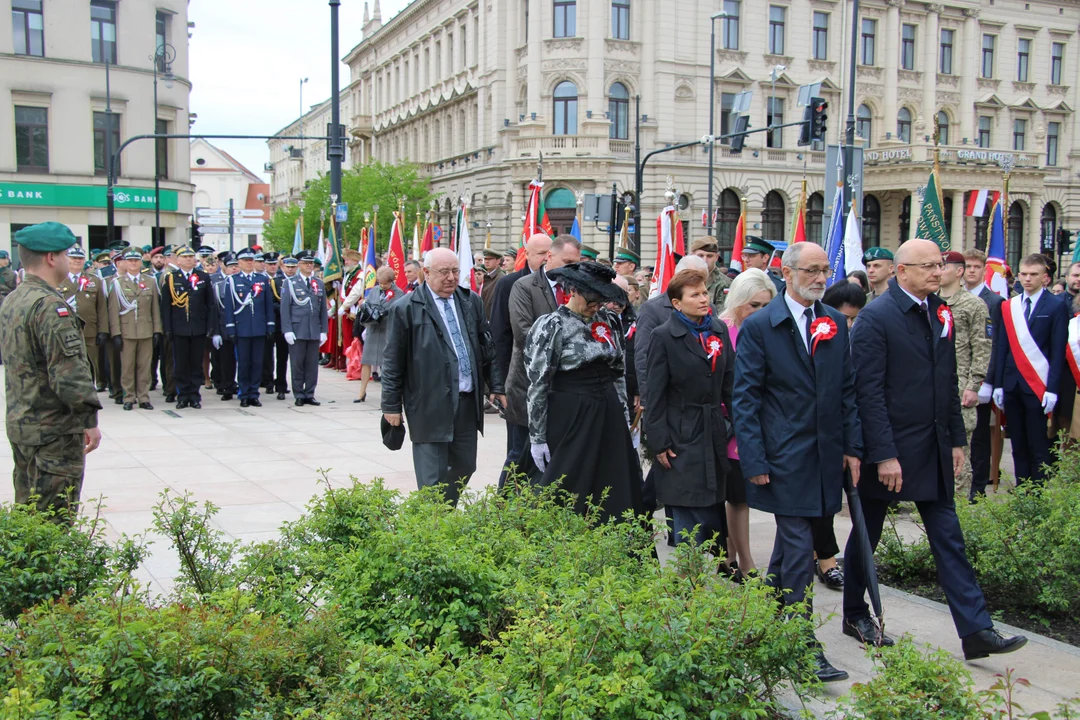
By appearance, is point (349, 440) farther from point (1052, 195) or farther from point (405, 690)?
point (1052, 195)

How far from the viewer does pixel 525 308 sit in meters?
7.74

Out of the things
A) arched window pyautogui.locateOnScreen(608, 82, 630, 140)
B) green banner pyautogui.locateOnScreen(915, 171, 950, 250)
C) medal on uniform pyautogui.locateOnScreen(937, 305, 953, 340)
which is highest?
arched window pyautogui.locateOnScreen(608, 82, 630, 140)

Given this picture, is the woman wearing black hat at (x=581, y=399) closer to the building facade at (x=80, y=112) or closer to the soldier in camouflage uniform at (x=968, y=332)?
the soldier in camouflage uniform at (x=968, y=332)

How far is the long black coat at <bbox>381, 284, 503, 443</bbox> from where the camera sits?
6.87 metres

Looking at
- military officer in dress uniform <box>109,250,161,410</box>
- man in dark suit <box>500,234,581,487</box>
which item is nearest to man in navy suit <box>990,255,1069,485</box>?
man in dark suit <box>500,234,581,487</box>

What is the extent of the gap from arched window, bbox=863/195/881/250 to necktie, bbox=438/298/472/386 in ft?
187

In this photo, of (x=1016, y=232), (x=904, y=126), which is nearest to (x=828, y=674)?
(x=904, y=126)

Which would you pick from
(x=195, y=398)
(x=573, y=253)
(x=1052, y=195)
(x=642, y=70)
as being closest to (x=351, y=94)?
(x=642, y=70)

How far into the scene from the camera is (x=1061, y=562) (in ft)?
18.5

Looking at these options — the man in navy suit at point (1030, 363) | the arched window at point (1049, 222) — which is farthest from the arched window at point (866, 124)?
the man in navy suit at point (1030, 363)

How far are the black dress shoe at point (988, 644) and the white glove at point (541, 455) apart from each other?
2463 mm

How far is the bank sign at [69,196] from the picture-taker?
41.6 metres

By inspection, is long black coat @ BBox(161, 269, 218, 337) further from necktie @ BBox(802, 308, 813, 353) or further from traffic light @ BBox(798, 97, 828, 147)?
traffic light @ BBox(798, 97, 828, 147)

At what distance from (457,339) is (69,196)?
4104 cm
